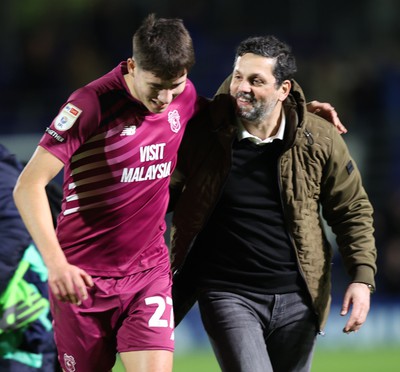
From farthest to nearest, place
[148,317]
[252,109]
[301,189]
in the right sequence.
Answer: [301,189]
[252,109]
[148,317]

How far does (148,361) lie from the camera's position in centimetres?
485

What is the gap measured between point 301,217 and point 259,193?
9.9 inches

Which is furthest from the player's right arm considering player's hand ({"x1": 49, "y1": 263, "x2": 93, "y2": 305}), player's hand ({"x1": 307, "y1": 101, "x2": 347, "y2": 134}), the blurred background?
the blurred background

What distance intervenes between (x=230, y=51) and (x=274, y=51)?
921 cm

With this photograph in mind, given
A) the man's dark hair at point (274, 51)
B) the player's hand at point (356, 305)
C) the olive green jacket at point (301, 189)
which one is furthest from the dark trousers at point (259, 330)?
the man's dark hair at point (274, 51)

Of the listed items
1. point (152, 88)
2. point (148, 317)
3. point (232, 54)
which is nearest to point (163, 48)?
point (152, 88)

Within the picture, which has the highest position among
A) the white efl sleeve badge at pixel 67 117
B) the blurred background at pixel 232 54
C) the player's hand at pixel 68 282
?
the white efl sleeve badge at pixel 67 117

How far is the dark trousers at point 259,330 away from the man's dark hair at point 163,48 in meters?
1.30

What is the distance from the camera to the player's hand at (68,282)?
432 centimetres

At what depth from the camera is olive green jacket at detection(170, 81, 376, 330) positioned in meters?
5.36

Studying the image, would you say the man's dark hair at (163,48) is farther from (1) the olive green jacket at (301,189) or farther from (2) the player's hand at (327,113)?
(2) the player's hand at (327,113)

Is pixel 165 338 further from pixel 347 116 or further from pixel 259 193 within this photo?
pixel 347 116

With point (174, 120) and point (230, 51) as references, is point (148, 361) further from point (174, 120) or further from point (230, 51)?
point (230, 51)

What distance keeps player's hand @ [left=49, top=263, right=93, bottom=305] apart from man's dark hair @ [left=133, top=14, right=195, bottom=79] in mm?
967
